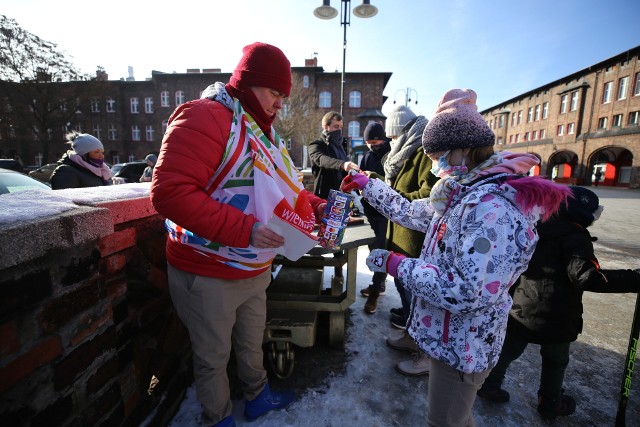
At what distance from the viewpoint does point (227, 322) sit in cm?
152

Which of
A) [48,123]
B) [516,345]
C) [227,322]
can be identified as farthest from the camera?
[48,123]

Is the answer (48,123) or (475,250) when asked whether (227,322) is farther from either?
(48,123)

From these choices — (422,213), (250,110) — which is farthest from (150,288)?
(422,213)

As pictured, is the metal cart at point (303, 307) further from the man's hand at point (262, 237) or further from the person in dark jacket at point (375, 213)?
the man's hand at point (262, 237)

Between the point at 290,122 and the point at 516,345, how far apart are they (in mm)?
20889

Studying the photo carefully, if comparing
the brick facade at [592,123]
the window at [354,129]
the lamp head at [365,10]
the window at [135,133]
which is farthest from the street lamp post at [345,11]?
the window at [135,133]

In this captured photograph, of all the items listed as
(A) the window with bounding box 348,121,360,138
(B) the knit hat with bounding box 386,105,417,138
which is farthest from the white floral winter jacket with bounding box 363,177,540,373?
(A) the window with bounding box 348,121,360,138

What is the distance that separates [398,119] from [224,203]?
195 centimetres

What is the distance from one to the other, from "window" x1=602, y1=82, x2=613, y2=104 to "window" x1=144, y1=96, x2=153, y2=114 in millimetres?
44578

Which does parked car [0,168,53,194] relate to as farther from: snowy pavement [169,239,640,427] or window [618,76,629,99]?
window [618,76,629,99]

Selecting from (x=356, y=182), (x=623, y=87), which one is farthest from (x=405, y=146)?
(x=623, y=87)

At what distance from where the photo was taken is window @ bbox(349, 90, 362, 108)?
30688mm

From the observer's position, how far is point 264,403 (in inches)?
72.5

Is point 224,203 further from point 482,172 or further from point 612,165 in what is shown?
point 612,165
